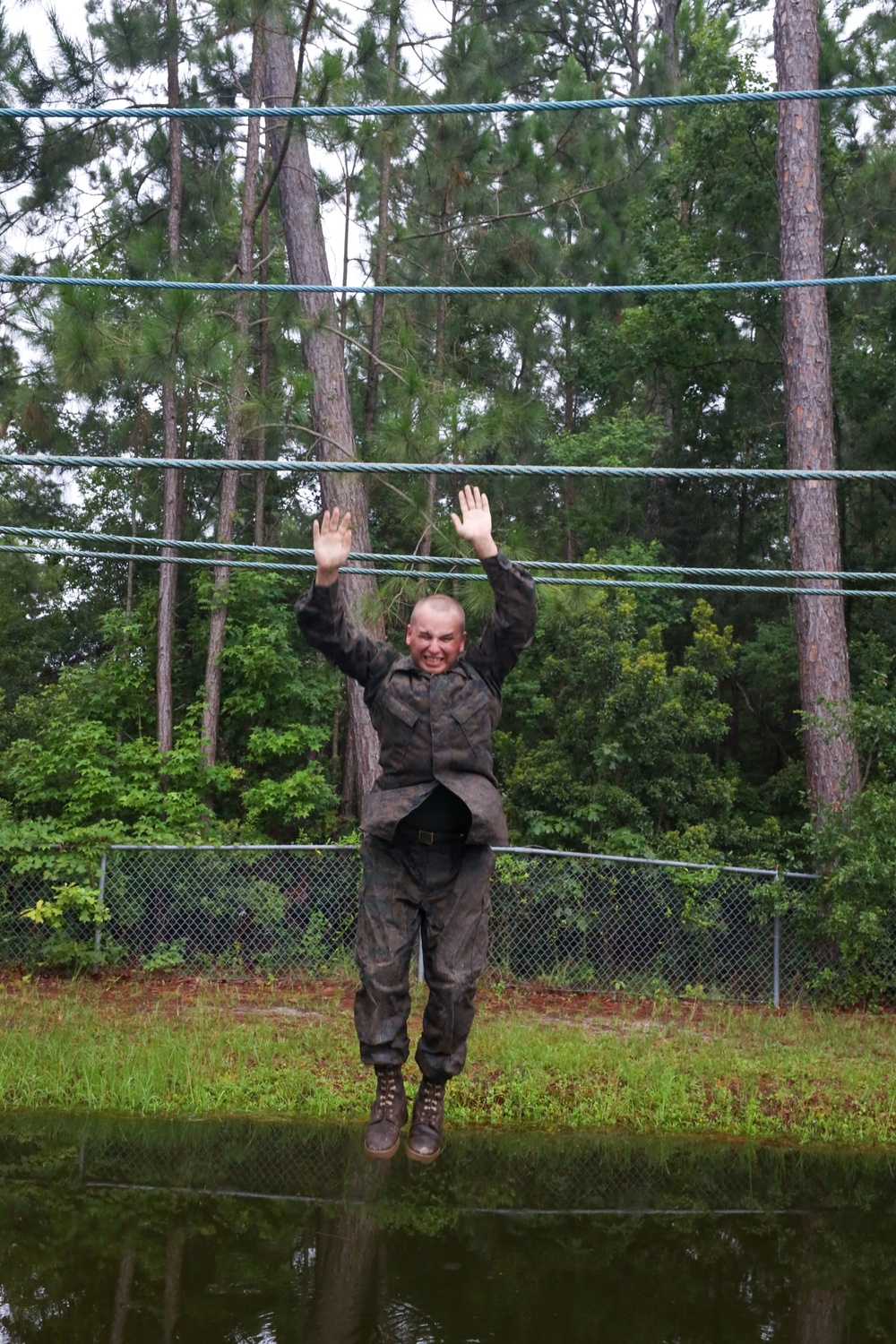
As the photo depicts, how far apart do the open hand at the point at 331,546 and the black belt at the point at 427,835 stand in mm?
813

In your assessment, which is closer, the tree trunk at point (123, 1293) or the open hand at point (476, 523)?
the open hand at point (476, 523)

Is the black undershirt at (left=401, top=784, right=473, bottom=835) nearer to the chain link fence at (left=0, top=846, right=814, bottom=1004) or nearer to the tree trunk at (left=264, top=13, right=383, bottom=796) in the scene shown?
the chain link fence at (left=0, top=846, right=814, bottom=1004)

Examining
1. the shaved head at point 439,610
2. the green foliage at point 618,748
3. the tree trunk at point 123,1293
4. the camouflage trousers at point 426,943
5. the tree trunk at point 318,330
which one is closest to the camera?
the camouflage trousers at point 426,943

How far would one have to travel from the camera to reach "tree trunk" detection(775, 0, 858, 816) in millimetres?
10750

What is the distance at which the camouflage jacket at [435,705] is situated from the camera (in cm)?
382

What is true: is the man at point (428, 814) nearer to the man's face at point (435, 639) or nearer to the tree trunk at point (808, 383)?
the man's face at point (435, 639)

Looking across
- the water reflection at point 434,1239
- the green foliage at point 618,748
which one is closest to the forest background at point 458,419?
the green foliage at point 618,748

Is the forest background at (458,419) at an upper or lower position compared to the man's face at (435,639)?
upper

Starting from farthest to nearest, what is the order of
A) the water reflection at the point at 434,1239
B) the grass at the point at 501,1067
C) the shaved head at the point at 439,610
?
the grass at the point at 501,1067 < the water reflection at the point at 434,1239 < the shaved head at the point at 439,610

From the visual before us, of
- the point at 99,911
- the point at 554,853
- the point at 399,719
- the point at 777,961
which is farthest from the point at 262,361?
the point at 399,719

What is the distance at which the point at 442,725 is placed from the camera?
3838 millimetres

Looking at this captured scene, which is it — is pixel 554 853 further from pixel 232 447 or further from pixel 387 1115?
pixel 387 1115

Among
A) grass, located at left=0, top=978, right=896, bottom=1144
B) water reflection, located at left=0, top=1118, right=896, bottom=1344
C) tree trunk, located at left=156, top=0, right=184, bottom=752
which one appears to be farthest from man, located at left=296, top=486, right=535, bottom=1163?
tree trunk, located at left=156, top=0, right=184, bottom=752

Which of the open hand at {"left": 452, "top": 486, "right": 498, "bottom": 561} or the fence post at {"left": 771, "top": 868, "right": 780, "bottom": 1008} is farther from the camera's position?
the fence post at {"left": 771, "top": 868, "right": 780, "bottom": 1008}
